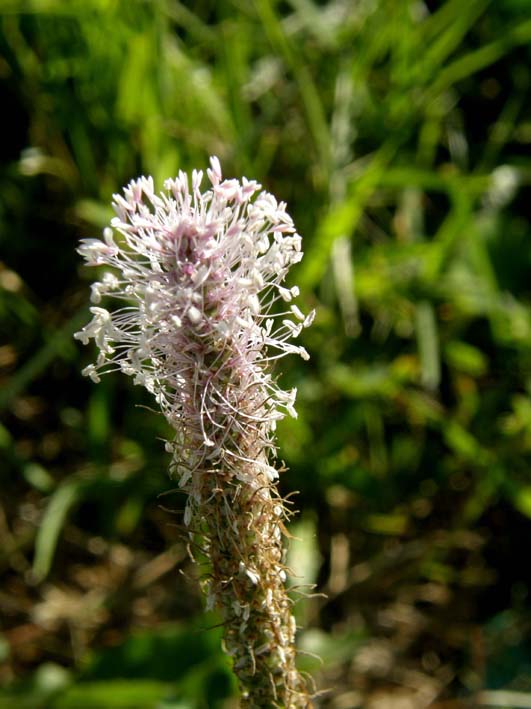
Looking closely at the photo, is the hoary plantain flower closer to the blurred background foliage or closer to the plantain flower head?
the plantain flower head

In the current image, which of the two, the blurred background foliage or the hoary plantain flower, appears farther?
the blurred background foliage

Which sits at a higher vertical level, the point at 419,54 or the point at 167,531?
the point at 419,54

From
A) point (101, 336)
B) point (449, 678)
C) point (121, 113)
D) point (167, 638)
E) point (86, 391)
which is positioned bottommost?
point (449, 678)

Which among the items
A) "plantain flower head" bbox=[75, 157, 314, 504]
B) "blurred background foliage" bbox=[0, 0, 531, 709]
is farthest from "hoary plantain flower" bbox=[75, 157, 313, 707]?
"blurred background foliage" bbox=[0, 0, 531, 709]

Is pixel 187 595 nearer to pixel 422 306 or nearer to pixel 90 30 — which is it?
pixel 422 306

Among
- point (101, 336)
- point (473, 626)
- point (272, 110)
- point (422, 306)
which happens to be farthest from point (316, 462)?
point (101, 336)

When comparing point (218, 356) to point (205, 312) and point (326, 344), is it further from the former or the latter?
point (326, 344)

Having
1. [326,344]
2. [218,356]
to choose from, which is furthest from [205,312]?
[326,344]
